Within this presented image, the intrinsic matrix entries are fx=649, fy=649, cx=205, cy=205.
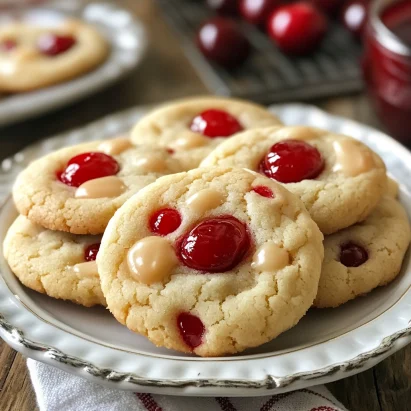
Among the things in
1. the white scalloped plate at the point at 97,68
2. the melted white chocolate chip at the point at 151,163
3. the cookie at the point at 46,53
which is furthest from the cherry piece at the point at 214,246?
the cookie at the point at 46,53

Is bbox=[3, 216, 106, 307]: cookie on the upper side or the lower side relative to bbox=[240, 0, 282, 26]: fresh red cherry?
upper

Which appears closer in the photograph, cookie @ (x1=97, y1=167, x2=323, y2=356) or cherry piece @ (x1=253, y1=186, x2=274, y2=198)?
cookie @ (x1=97, y1=167, x2=323, y2=356)

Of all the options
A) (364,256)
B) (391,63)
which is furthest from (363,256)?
(391,63)

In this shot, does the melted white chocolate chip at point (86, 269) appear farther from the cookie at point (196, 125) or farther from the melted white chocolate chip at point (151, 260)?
the cookie at point (196, 125)

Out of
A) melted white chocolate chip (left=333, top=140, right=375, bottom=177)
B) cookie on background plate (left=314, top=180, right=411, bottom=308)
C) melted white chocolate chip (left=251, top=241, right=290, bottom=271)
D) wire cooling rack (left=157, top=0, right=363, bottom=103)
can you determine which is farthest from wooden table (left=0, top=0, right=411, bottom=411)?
melted white chocolate chip (left=333, top=140, right=375, bottom=177)

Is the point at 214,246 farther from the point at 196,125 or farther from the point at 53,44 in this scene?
the point at 53,44

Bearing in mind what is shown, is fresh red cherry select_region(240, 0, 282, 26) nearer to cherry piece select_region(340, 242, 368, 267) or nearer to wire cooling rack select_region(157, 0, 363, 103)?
wire cooling rack select_region(157, 0, 363, 103)
